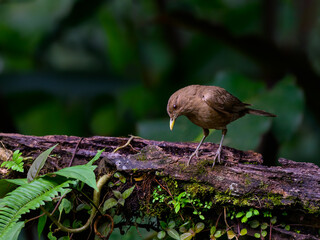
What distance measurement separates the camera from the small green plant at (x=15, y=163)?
216 cm

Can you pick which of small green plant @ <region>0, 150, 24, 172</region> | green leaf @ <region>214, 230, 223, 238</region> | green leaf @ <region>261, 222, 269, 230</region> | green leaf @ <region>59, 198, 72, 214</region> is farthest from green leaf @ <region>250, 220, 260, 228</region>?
small green plant @ <region>0, 150, 24, 172</region>

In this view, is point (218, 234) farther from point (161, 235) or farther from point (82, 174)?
point (82, 174)

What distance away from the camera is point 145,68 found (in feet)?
19.5

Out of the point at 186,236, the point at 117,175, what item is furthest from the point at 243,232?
the point at 117,175

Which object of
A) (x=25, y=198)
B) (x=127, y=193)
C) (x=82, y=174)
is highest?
(x=82, y=174)

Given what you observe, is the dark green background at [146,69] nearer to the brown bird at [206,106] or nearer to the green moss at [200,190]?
the brown bird at [206,106]

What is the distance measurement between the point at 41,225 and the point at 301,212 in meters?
1.34

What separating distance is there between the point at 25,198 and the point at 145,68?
168 inches

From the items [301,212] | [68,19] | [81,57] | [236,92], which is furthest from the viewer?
[81,57]

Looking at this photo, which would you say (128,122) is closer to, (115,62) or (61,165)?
(115,62)

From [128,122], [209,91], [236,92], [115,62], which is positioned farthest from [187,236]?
[115,62]

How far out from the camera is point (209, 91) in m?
2.88

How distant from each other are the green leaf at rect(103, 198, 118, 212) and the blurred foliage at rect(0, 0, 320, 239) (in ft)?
5.40

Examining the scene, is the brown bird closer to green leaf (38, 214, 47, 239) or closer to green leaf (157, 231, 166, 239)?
green leaf (157, 231, 166, 239)
